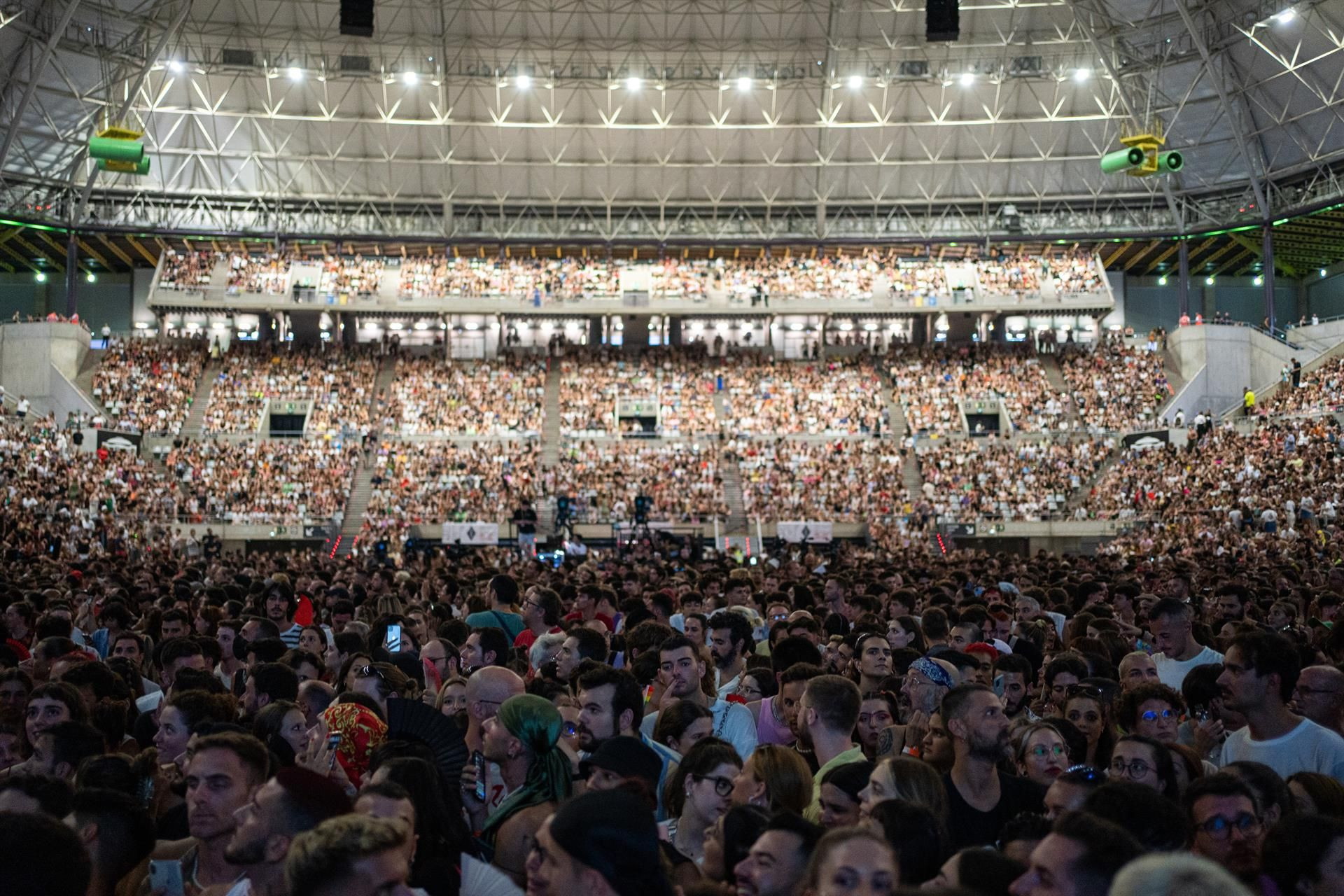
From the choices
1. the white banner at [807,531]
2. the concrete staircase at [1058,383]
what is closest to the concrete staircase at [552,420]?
the white banner at [807,531]

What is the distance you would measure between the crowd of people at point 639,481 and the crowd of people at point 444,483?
3.75 ft

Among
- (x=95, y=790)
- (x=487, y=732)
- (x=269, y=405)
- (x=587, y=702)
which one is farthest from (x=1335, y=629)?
(x=269, y=405)

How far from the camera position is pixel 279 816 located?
4219mm

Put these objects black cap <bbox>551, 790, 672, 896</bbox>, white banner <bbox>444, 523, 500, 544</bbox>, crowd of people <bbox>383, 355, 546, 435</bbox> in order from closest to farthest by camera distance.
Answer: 1. black cap <bbox>551, 790, 672, 896</bbox>
2. white banner <bbox>444, 523, 500, 544</bbox>
3. crowd of people <bbox>383, 355, 546, 435</bbox>

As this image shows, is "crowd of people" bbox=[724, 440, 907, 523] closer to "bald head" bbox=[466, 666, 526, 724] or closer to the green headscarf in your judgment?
"bald head" bbox=[466, 666, 526, 724]

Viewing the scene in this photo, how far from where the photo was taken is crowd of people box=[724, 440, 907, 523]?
38.3m

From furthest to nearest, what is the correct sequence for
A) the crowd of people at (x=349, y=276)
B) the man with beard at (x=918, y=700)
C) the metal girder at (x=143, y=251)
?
the crowd of people at (x=349, y=276), the metal girder at (x=143, y=251), the man with beard at (x=918, y=700)

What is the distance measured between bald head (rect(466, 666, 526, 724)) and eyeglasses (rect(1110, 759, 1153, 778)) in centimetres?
285

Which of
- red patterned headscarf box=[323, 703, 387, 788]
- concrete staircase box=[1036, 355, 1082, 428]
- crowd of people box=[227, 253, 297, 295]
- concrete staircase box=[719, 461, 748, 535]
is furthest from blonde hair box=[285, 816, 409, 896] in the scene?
crowd of people box=[227, 253, 297, 295]

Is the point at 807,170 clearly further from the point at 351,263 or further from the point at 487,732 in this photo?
the point at 487,732

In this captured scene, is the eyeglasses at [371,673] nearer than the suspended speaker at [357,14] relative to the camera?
Yes

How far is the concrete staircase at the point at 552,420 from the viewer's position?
42.2 meters

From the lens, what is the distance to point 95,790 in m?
4.93

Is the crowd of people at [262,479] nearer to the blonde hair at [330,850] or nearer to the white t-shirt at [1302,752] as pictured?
the white t-shirt at [1302,752]
